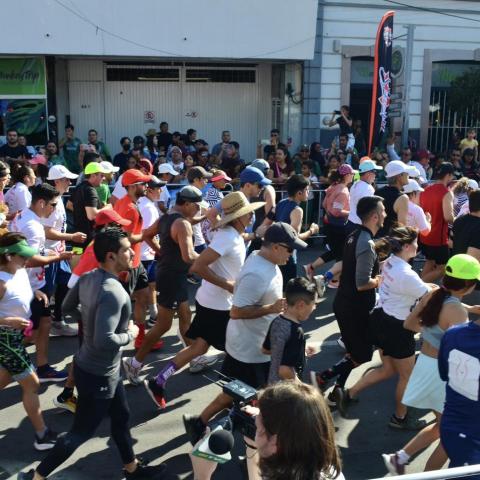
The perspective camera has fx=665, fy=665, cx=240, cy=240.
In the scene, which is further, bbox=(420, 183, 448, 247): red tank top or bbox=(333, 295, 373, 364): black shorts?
bbox=(420, 183, 448, 247): red tank top

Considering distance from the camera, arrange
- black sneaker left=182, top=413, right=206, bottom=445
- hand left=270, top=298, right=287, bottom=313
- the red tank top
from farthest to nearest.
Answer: the red tank top
black sneaker left=182, top=413, right=206, bottom=445
hand left=270, top=298, right=287, bottom=313

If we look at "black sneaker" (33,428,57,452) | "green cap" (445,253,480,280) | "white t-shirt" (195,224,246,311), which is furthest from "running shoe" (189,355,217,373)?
"green cap" (445,253,480,280)

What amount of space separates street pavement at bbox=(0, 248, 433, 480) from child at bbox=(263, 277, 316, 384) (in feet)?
2.10

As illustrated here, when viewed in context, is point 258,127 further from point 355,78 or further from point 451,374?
point 451,374

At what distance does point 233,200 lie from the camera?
5.22 meters

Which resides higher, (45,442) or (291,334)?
(291,334)

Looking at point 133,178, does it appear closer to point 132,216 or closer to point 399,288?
point 132,216

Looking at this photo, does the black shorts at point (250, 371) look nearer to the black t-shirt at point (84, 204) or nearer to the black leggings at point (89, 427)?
the black leggings at point (89, 427)

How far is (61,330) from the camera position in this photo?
23.4 feet

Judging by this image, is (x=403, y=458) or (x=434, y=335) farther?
(x=403, y=458)

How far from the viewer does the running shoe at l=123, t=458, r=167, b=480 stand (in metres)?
4.35

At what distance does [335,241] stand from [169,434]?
4.40 metres

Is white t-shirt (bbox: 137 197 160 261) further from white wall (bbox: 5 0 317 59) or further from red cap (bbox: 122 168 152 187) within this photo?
white wall (bbox: 5 0 317 59)

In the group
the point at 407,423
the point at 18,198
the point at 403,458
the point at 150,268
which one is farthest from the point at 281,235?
the point at 18,198
